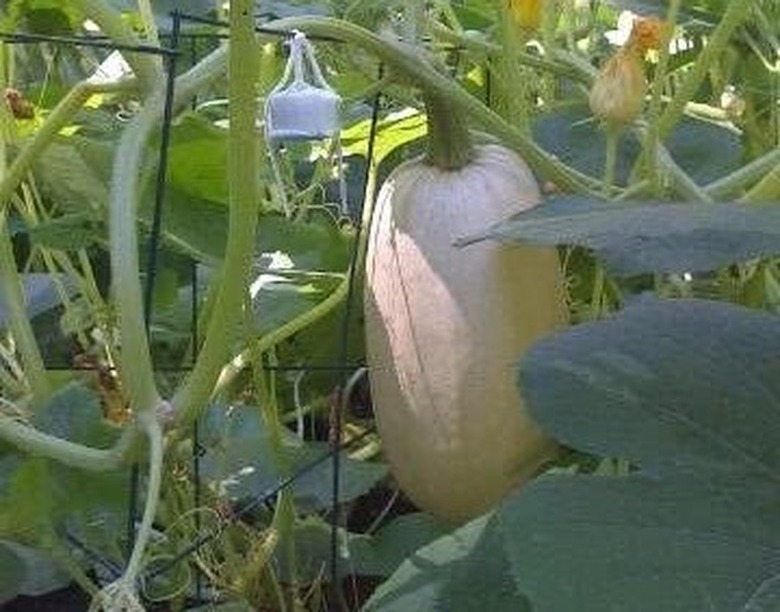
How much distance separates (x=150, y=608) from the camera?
1.21 metres

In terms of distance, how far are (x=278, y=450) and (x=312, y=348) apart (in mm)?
213

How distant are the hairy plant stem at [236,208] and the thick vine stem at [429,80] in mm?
163

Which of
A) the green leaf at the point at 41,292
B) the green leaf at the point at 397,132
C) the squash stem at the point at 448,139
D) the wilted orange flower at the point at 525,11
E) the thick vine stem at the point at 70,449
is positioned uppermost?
the wilted orange flower at the point at 525,11

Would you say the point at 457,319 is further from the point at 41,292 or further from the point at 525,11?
the point at 41,292

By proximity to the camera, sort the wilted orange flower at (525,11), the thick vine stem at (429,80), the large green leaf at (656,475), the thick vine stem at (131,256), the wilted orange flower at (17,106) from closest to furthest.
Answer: the large green leaf at (656,475), the thick vine stem at (131,256), the thick vine stem at (429,80), the wilted orange flower at (525,11), the wilted orange flower at (17,106)

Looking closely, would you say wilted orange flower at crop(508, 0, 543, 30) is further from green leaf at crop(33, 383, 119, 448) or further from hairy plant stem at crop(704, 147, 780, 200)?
green leaf at crop(33, 383, 119, 448)

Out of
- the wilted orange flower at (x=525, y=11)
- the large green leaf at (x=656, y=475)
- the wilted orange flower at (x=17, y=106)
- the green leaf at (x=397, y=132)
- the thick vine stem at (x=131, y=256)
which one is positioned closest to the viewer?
the large green leaf at (x=656, y=475)

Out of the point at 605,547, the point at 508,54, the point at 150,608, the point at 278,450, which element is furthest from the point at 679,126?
the point at 605,547

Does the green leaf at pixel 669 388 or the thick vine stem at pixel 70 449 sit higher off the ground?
the green leaf at pixel 669 388

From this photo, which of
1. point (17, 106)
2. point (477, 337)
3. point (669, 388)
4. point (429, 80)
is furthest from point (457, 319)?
point (17, 106)

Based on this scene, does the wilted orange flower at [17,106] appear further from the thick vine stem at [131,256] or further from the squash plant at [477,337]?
the thick vine stem at [131,256]

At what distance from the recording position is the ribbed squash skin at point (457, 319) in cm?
103

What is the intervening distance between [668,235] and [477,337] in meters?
0.27

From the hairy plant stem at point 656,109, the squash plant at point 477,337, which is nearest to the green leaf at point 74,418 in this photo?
the squash plant at point 477,337
